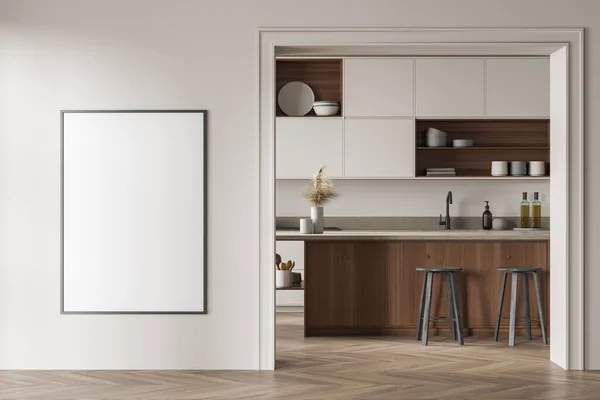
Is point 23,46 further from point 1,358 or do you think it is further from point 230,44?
point 1,358

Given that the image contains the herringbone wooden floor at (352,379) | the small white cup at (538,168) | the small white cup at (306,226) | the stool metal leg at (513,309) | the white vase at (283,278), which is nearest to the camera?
the herringbone wooden floor at (352,379)

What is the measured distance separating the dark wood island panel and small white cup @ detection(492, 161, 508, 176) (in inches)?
49.8

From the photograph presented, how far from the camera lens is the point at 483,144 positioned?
7734 mm

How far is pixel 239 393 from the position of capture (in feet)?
14.5

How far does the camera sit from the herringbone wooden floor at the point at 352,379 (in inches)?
174

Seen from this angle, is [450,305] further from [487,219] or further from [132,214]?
[132,214]

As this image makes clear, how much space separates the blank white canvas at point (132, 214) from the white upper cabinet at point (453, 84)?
300 cm

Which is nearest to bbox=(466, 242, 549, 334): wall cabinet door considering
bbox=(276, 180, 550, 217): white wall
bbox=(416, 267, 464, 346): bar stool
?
bbox=(416, 267, 464, 346): bar stool

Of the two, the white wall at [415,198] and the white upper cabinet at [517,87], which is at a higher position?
the white upper cabinet at [517,87]

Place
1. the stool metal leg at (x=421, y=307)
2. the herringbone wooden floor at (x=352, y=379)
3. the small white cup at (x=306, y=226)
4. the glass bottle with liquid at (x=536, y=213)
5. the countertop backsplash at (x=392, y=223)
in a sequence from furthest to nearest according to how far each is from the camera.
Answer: the countertop backsplash at (x=392, y=223) → the glass bottle with liquid at (x=536, y=213) → the small white cup at (x=306, y=226) → the stool metal leg at (x=421, y=307) → the herringbone wooden floor at (x=352, y=379)

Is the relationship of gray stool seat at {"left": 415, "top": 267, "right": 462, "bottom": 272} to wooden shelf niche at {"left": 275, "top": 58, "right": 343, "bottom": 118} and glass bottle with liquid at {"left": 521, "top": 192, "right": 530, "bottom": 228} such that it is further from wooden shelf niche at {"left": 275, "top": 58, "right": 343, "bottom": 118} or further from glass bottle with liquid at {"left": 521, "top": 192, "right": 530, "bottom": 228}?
wooden shelf niche at {"left": 275, "top": 58, "right": 343, "bottom": 118}

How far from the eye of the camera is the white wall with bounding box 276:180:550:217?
25.5 feet

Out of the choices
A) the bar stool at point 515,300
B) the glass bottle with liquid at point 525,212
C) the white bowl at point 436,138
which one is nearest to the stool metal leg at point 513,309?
the bar stool at point 515,300

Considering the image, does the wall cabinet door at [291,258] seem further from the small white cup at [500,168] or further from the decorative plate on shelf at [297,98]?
the small white cup at [500,168]
